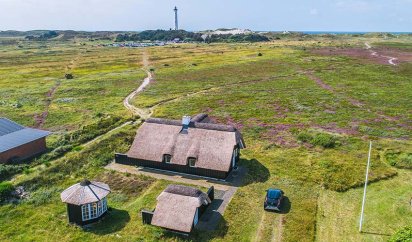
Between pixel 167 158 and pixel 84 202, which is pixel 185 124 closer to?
pixel 167 158

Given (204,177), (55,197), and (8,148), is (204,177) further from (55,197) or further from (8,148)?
(8,148)

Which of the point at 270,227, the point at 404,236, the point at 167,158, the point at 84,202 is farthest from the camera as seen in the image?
the point at 167,158

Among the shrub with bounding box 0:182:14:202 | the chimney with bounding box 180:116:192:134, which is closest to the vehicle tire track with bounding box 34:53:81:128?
the shrub with bounding box 0:182:14:202

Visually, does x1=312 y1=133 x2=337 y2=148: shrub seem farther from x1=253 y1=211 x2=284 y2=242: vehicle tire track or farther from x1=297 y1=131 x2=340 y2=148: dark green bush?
x1=253 y1=211 x2=284 y2=242: vehicle tire track

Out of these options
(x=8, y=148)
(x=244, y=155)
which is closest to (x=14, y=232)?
(x=8, y=148)

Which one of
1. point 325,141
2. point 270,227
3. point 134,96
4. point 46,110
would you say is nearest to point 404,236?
point 270,227
